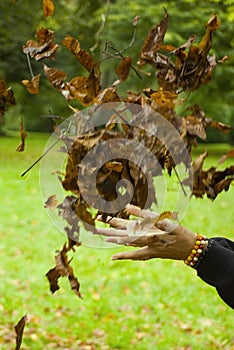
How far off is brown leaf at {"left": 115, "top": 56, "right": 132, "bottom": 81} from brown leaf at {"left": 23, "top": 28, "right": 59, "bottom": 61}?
180mm

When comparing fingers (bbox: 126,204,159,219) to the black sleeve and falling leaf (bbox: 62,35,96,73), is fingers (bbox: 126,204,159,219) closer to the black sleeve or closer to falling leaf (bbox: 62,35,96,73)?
falling leaf (bbox: 62,35,96,73)

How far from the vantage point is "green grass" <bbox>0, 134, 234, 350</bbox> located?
5.79 metres

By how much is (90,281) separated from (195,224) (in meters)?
4.24

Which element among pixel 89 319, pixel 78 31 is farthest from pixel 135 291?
pixel 78 31

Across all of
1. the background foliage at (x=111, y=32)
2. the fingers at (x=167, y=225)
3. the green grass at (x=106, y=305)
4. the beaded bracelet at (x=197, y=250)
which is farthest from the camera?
the background foliage at (x=111, y=32)

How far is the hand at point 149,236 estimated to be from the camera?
1619 millimetres

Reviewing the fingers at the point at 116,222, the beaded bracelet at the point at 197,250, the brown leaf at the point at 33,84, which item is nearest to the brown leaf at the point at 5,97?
the brown leaf at the point at 33,84

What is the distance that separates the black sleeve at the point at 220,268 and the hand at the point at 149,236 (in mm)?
109

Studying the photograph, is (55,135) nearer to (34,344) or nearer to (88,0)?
(34,344)

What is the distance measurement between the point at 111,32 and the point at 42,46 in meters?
19.6

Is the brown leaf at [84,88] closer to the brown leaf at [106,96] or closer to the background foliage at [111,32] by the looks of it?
the brown leaf at [106,96]

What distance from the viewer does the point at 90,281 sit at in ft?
24.8

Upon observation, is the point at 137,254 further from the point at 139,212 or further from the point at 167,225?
the point at 139,212

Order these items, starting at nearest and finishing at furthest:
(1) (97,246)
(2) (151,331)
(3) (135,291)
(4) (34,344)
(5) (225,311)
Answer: (1) (97,246)
(4) (34,344)
(2) (151,331)
(5) (225,311)
(3) (135,291)
